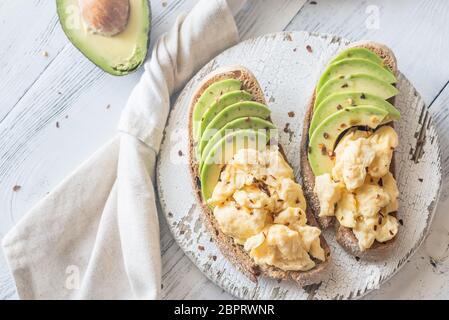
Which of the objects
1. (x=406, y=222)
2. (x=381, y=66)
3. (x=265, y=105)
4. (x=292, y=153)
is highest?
(x=381, y=66)

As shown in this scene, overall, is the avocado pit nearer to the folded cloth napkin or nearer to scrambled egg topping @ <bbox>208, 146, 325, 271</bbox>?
the folded cloth napkin

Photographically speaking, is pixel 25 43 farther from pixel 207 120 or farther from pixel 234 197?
pixel 234 197

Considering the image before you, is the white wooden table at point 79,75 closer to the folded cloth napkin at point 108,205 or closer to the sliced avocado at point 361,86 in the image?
the folded cloth napkin at point 108,205

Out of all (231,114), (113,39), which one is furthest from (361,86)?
(113,39)

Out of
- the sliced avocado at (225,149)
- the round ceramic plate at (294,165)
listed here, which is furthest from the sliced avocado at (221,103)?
the round ceramic plate at (294,165)

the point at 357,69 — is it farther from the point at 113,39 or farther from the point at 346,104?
the point at 113,39

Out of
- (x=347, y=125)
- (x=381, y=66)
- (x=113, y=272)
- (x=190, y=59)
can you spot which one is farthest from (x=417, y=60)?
(x=113, y=272)

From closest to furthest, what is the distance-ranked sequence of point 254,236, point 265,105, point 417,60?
point 254,236 → point 265,105 → point 417,60
